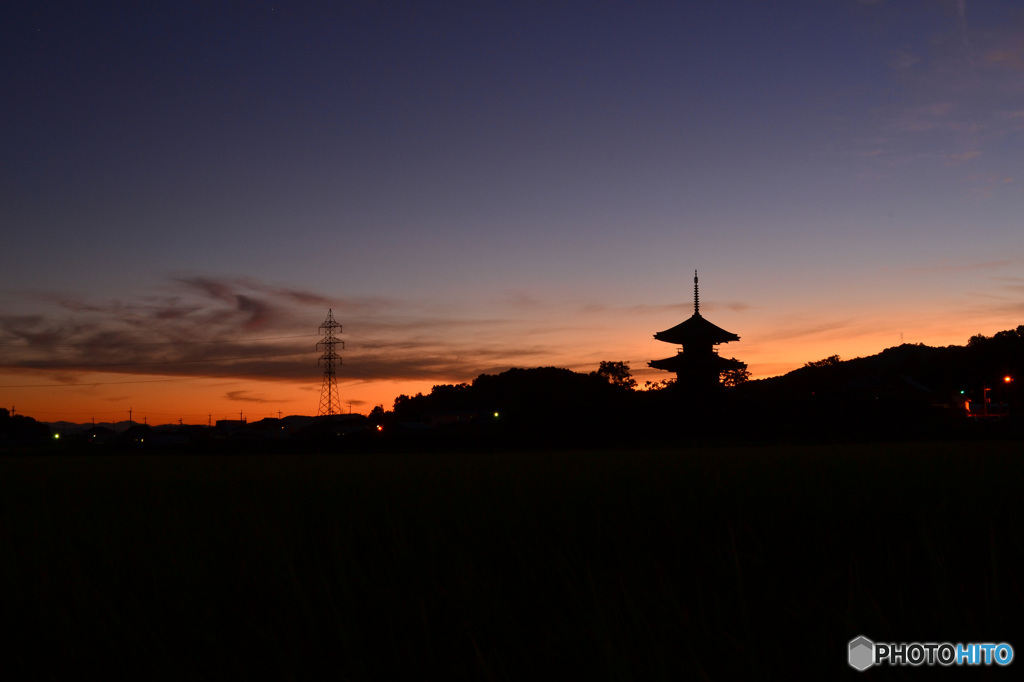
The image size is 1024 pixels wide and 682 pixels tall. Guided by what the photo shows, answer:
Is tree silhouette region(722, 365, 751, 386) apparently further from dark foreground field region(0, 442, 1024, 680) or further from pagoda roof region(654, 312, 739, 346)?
dark foreground field region(0, 442, 1024, 680)

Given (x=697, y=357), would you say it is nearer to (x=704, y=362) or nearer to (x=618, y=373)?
(x=704, y=362)

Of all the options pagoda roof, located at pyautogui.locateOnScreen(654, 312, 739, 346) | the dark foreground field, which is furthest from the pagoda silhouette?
the dark foreground field

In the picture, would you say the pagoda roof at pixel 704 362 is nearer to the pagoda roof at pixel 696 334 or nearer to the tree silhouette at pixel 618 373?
the pagoda roof at pixel 696 334

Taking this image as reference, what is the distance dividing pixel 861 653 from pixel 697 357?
35.6 m

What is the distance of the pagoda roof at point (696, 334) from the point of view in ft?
119

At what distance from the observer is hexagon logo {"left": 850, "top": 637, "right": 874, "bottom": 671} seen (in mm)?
1459

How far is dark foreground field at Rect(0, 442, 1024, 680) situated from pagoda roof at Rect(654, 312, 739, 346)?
106 feet

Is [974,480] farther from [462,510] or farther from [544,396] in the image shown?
[544,396]

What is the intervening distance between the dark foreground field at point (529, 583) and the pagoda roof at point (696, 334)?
106 feet

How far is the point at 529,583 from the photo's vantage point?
238cm

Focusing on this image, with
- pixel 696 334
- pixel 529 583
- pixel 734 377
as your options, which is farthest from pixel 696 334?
pixel 529 583

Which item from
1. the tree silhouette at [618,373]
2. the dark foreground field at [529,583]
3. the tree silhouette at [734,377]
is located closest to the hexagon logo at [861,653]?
the dark foreground field at [529,583]

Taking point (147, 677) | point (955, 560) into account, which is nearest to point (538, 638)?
point (147, 677)

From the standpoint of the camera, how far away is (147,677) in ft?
5.54
